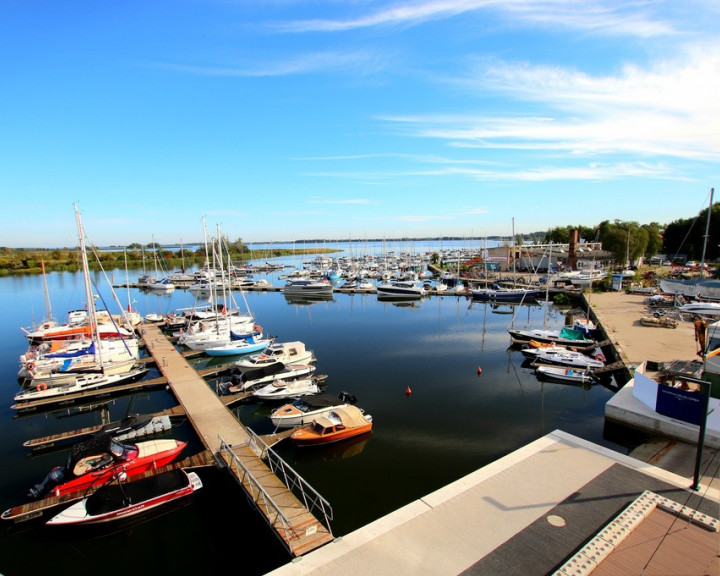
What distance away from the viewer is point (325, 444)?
1964cm

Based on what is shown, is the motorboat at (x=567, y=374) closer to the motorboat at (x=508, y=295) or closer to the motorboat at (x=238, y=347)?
the motorboat at (x=238, y=347)

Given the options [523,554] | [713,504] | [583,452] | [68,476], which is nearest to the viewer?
[523,554]

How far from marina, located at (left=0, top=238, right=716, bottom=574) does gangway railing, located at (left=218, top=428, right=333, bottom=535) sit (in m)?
0.07

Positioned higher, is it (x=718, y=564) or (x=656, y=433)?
(x=718, y=564)

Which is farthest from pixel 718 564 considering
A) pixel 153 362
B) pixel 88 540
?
pixel 153 362

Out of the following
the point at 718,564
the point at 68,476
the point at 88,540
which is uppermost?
the point at 718,564

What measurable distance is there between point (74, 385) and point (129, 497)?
16664 millimetres

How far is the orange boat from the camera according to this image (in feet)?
63.0

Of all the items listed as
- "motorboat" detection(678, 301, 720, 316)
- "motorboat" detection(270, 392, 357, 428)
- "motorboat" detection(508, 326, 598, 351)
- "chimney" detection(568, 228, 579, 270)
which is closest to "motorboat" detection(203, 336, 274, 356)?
"motorboat" detection(270, 392, 357, 428)

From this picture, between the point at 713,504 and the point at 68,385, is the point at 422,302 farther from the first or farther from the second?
the point at 713,504

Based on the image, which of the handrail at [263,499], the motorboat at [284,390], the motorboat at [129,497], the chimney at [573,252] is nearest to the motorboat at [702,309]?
the chimney at [573,252]

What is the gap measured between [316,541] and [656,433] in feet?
57.0

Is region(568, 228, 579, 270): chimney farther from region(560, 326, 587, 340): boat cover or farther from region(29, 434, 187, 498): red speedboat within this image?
region(29, 434, 187, 498): red speedboat

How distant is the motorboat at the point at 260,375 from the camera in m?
26.2
